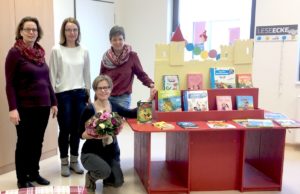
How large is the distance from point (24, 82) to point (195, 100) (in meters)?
1.39

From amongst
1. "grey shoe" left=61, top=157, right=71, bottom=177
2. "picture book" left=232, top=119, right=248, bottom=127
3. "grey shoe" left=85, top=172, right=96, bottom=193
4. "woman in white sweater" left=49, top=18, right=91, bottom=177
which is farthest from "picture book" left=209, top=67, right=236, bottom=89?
"grey shoe" left=61, top=157, right=71, bottom=177

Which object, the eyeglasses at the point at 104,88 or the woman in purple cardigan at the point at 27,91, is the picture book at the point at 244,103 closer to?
the eyeglasses at the point at 104,88

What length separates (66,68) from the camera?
2.86 meters

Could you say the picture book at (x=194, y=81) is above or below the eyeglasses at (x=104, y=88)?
above

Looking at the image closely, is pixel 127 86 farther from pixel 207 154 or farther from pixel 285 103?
pixel 285 103

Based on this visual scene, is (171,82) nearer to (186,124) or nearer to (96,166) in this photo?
(186,124)

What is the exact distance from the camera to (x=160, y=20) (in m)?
4.87

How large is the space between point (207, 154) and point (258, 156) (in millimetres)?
712

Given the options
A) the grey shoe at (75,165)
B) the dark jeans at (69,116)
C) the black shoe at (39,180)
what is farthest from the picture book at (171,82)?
the black shoe at (39,180)

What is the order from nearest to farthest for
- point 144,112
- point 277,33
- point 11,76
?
point 11,76 < point 144,112 < point 277,33

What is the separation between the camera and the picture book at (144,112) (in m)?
2.66

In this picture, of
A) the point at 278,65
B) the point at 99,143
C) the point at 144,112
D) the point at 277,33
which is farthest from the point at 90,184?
the point at 277,33

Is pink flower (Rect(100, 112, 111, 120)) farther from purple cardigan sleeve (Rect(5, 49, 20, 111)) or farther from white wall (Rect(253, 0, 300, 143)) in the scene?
white wall (Rect(253, 0, 300, 143))

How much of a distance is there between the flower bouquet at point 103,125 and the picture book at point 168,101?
50 cm
